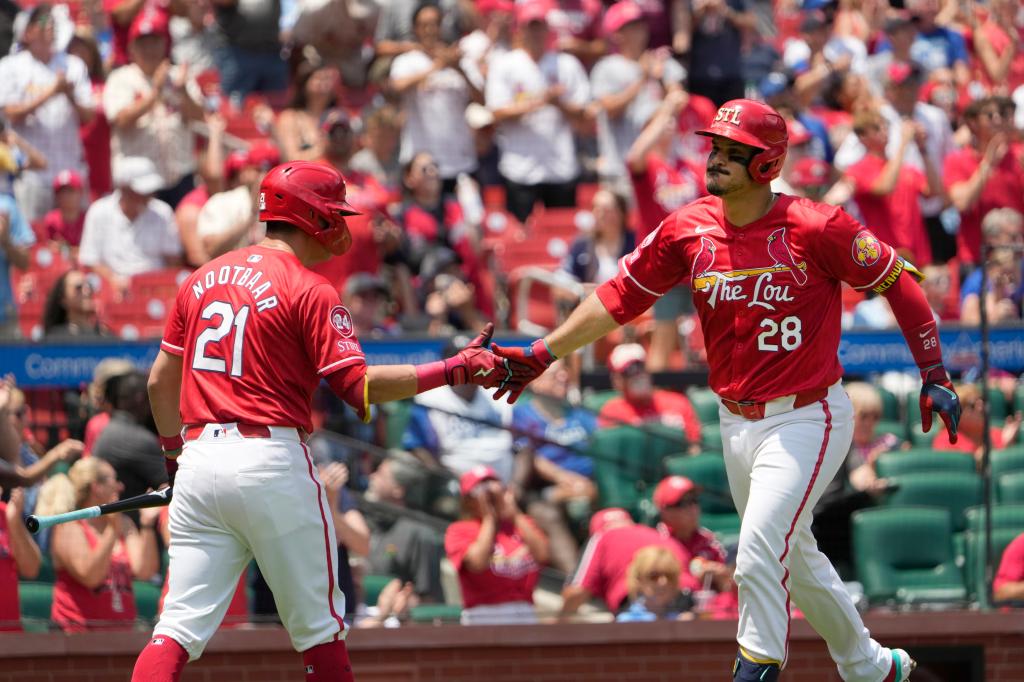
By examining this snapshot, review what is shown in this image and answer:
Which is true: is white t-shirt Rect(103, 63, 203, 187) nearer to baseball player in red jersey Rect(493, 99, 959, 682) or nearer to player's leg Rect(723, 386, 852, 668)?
baseball player in red jersey Rect(493, 99, 959, 682)

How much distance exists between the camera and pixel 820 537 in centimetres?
898

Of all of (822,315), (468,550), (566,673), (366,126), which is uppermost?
(366,126)

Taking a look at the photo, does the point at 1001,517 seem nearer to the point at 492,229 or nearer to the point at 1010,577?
the point at 1010,577

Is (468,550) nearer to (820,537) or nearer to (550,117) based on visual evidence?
(820,537)

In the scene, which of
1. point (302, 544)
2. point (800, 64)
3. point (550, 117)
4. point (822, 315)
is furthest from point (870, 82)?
point (302, 544)

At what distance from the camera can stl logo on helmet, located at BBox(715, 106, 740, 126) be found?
20.1 feet

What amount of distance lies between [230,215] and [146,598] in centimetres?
362

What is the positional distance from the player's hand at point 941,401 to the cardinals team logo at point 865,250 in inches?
19.4

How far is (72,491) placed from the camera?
766 cm

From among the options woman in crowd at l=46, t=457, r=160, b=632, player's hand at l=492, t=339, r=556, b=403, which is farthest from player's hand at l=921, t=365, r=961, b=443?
woman in crowd at l=46, t=457, r=160, b=632

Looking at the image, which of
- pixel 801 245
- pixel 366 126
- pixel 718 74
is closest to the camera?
pixel 801 245

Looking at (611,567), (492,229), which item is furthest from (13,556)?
(492,229)

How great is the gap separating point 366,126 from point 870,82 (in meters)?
4.56

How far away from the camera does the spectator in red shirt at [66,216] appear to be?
1195 centimetres
